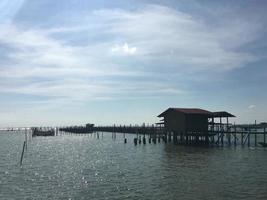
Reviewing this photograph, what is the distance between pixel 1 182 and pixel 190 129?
3829cm

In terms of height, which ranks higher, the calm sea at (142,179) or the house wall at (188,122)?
the house wall at (188,122)

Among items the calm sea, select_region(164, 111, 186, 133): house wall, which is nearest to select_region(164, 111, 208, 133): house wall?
select_region(164, 111, 186, 133): house wall

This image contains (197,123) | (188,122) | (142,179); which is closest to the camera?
(142,179)

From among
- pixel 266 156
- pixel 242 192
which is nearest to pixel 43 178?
pixel 242 192

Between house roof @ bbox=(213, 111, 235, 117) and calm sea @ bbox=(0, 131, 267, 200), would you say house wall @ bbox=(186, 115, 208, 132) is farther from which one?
calm sea @ bbox=(0, 131, 267, 200)

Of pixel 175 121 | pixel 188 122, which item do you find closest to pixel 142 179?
pixel 188 122

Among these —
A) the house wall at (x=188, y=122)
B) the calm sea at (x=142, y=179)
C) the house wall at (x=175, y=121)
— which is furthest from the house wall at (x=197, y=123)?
the calm sea at (x=142, y=179)

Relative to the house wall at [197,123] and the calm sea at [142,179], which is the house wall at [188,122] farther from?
the calm sea at [142,179]

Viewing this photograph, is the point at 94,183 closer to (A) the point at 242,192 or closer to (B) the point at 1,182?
(B) the point at 1,182

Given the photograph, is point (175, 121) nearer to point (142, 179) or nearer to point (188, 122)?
point (188, 122)

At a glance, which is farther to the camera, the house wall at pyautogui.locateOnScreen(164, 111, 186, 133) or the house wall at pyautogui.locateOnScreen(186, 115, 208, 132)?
the house wall at pyautogui.locateOnScreen(164, 111, 186, 133)

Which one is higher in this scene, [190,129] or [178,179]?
[190,129]

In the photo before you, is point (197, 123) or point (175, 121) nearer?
point (197, 123)

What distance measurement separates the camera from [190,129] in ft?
211
